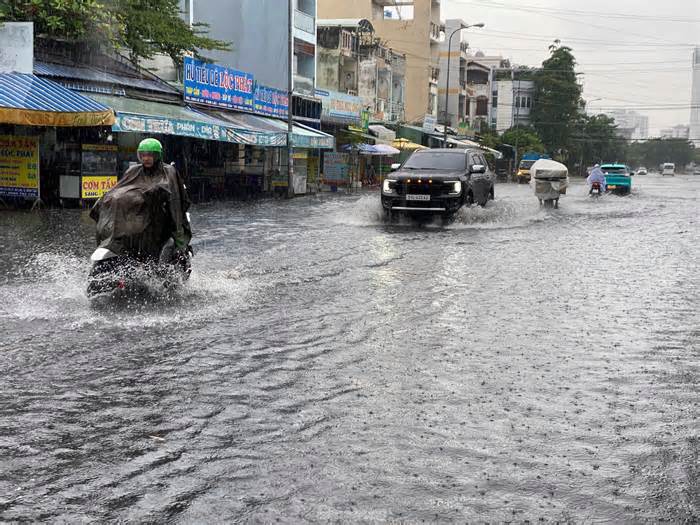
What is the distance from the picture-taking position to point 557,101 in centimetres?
9631

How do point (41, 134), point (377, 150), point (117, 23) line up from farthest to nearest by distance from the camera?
point (377, 150) → point (117, 23) → point (41, 134)

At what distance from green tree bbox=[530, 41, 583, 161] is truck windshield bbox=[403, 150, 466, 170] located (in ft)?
261

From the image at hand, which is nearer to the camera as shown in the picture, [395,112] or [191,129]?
[191,129]

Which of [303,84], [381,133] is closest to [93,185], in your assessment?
[303,84]

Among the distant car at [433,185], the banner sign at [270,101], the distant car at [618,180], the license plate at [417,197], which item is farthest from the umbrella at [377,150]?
the license plate at [417,197]

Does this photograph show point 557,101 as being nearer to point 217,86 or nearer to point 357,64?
point 357,64

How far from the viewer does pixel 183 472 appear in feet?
13.3

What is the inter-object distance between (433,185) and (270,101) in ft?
56.1

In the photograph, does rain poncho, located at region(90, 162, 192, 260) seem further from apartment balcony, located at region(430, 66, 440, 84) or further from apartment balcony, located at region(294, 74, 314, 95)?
apartment balcony, located at region(430, 66, 440, 84)

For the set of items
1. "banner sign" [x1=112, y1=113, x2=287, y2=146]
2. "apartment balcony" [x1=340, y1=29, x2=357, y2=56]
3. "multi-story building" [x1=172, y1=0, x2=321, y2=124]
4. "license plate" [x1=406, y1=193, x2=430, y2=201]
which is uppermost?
"apartment balcony" [x1=340, y1=29, x2=357, y2=56]

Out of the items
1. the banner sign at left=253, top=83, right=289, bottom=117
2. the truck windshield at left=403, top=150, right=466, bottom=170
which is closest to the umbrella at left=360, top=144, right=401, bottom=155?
the banner sign at left=253, top=83, right=289, bottom=117

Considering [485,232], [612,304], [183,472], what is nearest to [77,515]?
[183,472]

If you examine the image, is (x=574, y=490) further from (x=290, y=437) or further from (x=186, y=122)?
(x=186, y=122)

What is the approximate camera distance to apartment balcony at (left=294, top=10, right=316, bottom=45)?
4194 cm
